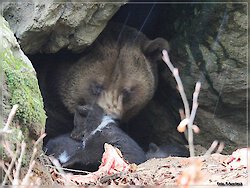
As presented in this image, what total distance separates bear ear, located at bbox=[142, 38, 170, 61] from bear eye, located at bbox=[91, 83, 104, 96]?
70 centimetres

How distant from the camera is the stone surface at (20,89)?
3.75m

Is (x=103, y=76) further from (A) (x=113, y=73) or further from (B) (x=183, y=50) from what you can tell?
(B) (x=183, y=50)

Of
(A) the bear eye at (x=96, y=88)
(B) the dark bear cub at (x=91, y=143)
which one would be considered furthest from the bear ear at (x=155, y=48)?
(B) the dark bear cub at (x=91, y=143)

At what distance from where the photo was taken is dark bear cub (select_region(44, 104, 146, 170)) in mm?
5871

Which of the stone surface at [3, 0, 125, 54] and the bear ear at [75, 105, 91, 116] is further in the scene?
the bear ear at [75, 105, 91, 116]

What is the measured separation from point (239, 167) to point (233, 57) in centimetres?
225

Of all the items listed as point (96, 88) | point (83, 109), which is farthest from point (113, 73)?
point (83, 109)

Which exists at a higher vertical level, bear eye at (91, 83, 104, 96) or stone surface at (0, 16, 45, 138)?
stone surface at (0, 16, 45, 138)

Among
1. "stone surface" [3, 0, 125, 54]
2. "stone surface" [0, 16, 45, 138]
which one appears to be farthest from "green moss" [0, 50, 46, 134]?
"stone surface" [3, 0, 125, 54]

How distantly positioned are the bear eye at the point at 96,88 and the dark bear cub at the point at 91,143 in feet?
0.50

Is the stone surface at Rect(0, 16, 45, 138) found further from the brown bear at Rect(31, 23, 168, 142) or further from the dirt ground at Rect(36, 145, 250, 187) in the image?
the brown bear at Rect(31, 23, 168, 142)

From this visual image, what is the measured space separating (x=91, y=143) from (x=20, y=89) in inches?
91.7

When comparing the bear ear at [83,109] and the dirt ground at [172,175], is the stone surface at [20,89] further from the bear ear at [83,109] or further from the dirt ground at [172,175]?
the bear ear at [83,109]

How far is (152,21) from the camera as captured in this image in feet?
23.9
